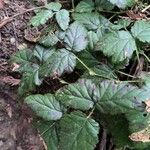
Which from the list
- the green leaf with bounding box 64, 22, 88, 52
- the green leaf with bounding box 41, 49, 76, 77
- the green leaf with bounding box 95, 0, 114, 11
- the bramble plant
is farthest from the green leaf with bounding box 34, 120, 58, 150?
the green leaf with bounding box 95, 0, 114, 11

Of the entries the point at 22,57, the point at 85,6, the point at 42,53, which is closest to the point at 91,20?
the point at 85,6

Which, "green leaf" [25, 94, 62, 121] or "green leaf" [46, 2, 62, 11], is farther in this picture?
"green leaf" [46, 2, 62, 11]

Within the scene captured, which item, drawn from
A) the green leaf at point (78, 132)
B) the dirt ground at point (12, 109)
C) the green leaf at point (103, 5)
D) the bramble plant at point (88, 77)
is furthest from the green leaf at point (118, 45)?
the dirt ground at point (12, 109)

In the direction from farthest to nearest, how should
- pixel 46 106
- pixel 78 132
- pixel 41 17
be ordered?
1. pixel 41 17
2. pixel 46 106
3. pixel 78 132

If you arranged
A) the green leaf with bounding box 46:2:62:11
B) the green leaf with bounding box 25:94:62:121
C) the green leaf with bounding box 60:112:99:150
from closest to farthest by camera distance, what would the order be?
1. the green leaf with bounding box 60:112:99:150
2. the green leaf with bounding box 25:94:62:121
3. the green leaf with bounding box 46:2:62:11

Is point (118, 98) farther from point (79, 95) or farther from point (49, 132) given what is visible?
point (49, 132)

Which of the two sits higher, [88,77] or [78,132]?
[88,77]

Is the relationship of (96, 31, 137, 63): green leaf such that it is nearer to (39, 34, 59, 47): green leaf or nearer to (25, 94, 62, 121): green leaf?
(39, 34, 59, 47): green leaf

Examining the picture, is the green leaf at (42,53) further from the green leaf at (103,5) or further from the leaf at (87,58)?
the green leaf at (103,5)
